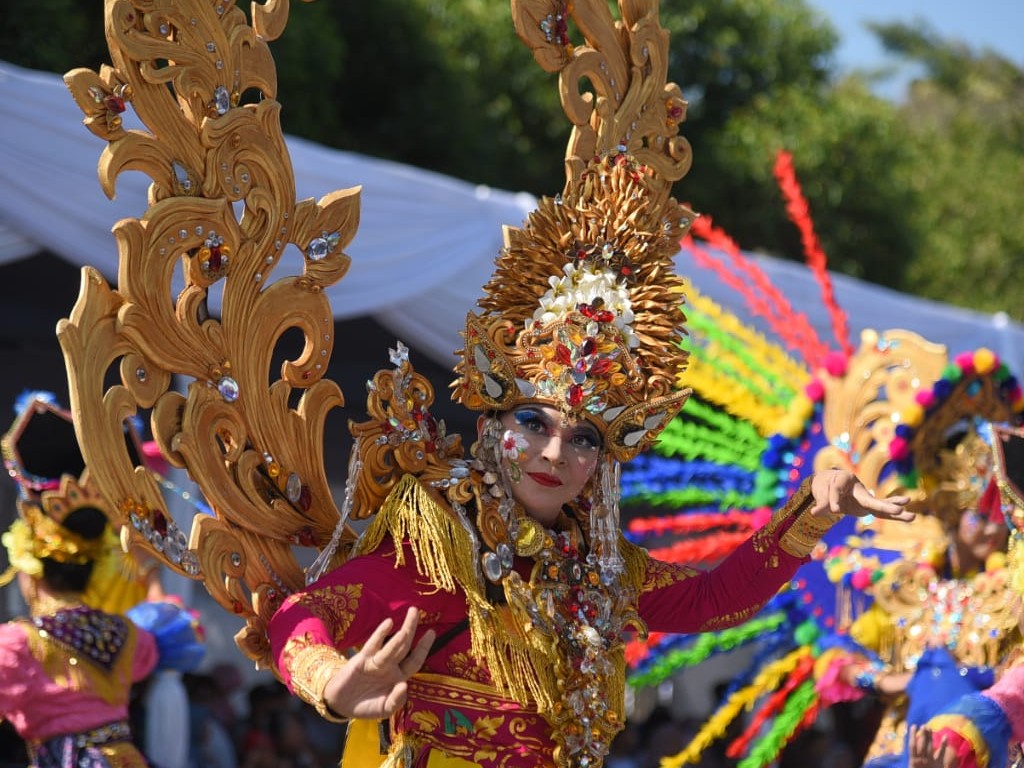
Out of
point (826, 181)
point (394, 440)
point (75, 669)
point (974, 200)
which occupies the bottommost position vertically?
point (974, 200)

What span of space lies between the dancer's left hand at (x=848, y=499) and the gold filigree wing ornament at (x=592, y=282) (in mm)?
271

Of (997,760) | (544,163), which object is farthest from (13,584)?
(544,163)

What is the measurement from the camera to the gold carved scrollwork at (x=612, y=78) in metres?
2.82

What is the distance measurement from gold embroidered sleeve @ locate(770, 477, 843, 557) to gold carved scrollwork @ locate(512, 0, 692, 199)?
63 cm

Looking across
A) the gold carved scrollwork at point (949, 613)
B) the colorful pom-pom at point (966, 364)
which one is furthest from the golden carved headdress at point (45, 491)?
the colorful pom-pom at point (966, 364)

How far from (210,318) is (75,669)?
1066mm

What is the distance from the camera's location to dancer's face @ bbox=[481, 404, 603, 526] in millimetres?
2586

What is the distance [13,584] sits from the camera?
4859 millimetres

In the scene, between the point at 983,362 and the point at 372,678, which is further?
the point at 983,362

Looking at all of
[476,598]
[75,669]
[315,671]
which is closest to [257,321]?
[476,598]

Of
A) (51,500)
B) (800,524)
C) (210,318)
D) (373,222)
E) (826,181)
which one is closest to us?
(210,318)

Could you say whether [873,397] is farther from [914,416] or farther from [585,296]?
[585,296]

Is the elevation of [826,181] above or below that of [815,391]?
below

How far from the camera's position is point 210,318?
101 inches
